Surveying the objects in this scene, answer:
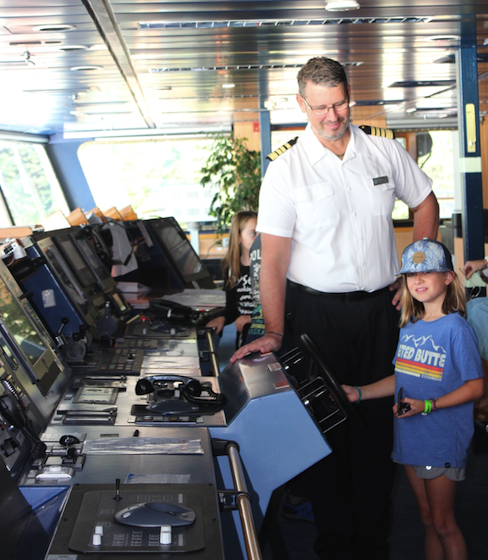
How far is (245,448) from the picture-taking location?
1806mm

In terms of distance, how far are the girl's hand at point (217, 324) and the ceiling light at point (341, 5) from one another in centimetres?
195

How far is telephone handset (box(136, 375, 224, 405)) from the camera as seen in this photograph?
2008 millimetres

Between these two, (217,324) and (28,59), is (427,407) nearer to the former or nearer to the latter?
(217,324)

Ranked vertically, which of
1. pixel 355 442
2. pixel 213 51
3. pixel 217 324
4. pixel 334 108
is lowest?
pixel 355 442

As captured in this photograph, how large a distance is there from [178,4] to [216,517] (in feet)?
10.4

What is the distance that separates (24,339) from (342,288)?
116cm

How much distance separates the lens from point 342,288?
225 centimetres

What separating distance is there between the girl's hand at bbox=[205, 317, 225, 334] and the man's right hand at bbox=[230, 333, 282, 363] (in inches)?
54.8

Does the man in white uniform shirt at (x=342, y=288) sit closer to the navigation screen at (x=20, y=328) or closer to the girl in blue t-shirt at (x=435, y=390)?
the girl in blue t-shirt at (x=435, y=390)

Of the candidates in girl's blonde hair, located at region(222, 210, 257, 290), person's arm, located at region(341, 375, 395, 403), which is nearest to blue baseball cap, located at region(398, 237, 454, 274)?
person's arm, located at region(341, 375, 395, 403)

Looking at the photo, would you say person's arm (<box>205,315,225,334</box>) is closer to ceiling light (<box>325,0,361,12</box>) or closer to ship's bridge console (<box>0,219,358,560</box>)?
ship's bridge console (<box>0,219,358,560</box>)

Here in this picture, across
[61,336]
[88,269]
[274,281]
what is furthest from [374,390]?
[88,269]

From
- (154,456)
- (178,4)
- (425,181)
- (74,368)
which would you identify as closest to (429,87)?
(178,4)

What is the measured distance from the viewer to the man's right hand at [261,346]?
218cm
